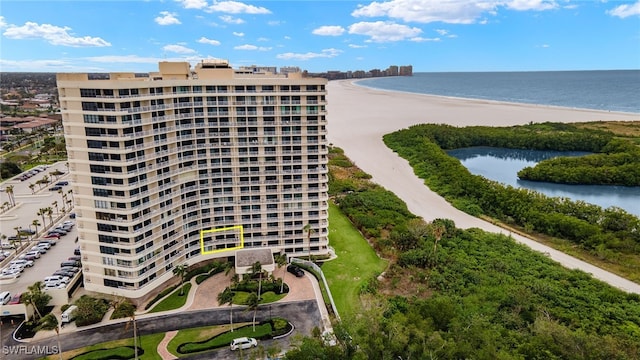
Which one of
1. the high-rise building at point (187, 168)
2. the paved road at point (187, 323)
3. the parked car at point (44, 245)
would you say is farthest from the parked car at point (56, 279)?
the parked car at point (44, 245)

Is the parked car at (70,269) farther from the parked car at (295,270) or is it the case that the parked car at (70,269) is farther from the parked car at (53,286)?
the parked car at (295,270)

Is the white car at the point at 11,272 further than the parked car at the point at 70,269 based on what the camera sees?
No

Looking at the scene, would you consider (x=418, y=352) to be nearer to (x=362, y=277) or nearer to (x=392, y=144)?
(x=362, y=277)

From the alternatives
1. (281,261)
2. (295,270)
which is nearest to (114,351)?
(281,261)

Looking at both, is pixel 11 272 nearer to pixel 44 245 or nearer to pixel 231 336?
pixel 44 245

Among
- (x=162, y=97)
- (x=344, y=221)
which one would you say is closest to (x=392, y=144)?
(x=344, y=221)

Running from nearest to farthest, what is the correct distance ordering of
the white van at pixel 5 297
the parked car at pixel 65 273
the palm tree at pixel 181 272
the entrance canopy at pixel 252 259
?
the white van at pixel 5 297
the palm tree at pixel 181 272
the entrance canopy at pixel 252 259
the parked car at pixel 65 273

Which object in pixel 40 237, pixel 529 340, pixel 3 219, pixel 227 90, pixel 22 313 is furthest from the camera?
pixel 3 219
